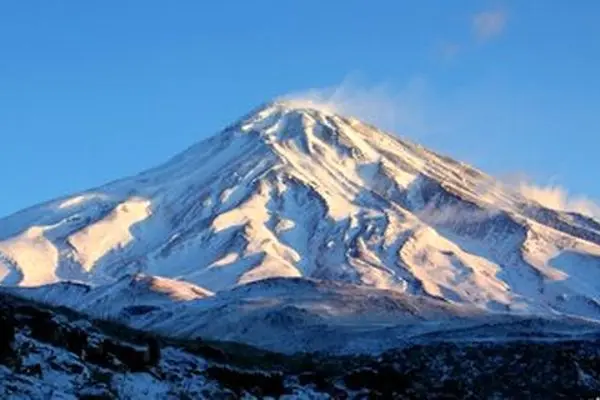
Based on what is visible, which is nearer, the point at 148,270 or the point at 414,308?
the point at 414,308

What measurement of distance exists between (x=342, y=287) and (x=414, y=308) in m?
12.9

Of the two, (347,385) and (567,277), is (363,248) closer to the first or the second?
(567,277)

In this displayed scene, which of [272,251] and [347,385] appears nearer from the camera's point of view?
[347,385]

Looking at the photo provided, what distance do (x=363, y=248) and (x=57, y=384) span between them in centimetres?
18019

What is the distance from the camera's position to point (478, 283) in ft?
596

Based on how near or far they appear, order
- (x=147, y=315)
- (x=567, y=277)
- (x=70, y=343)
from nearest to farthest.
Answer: (x=70, y=343) → (x=147, y=315) → (x=567, y=277)

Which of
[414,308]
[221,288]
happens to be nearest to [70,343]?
[414,308]

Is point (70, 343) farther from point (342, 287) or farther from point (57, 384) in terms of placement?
point (342, 287)

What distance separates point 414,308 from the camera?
373 ft

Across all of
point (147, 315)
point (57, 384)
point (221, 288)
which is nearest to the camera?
point (57, 384)

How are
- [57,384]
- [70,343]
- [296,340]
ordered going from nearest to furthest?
[57,384] → [70,343] → [296,340]

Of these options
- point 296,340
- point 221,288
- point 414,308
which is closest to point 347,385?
point 296,340

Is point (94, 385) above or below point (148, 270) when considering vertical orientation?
below

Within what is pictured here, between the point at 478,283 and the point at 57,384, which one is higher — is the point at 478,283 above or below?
above
